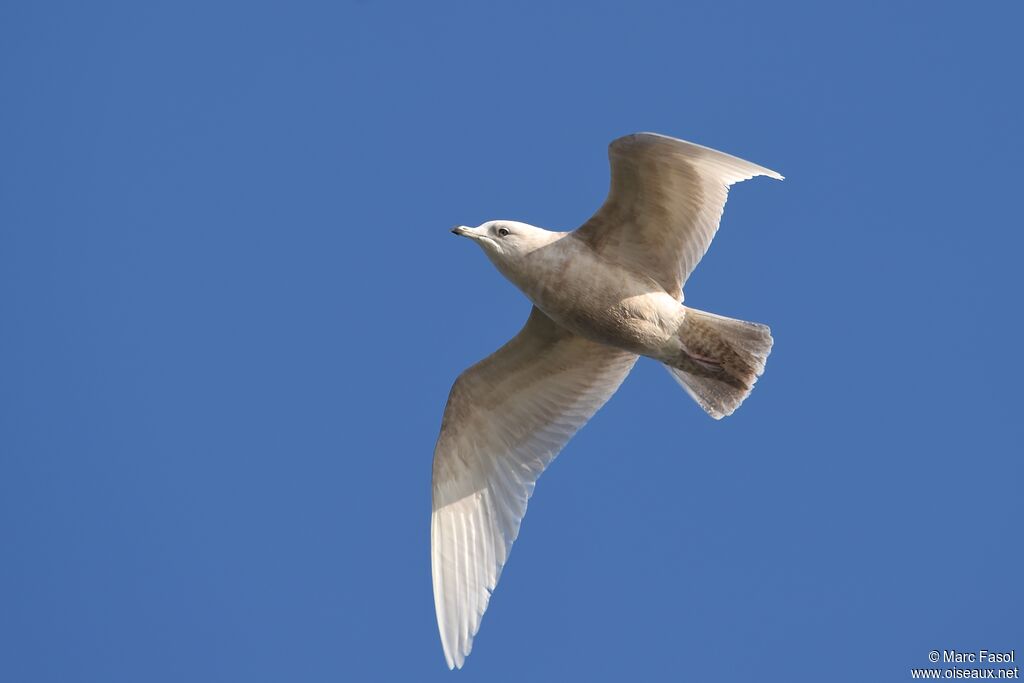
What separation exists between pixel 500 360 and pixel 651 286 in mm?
1417

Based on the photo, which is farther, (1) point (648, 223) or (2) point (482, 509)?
(2) point (482, 509)

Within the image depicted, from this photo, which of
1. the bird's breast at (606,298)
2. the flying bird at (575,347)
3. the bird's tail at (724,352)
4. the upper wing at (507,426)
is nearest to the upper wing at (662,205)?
the flying bird at (575,347)

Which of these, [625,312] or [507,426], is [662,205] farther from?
[507,426]

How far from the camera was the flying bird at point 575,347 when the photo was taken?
9078mm

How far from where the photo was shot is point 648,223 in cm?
921

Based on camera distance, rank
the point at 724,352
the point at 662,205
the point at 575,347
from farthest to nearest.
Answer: the point at 575,347, the point at 724,352, the point at 662,205

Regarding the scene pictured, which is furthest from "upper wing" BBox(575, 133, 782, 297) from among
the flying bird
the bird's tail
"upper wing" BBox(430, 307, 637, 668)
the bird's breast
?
"upper wing" BBox(430, 307, 637, 668)

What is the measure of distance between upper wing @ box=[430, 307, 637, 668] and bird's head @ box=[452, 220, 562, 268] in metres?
0.85

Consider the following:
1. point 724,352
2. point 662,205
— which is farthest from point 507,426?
point 662,205

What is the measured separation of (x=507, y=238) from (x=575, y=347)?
1209mm

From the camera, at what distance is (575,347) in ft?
33.0

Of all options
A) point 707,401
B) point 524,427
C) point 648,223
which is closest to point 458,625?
point 524,427

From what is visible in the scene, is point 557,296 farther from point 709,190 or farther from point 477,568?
point 477,568

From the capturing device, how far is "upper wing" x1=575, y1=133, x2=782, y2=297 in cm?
869
